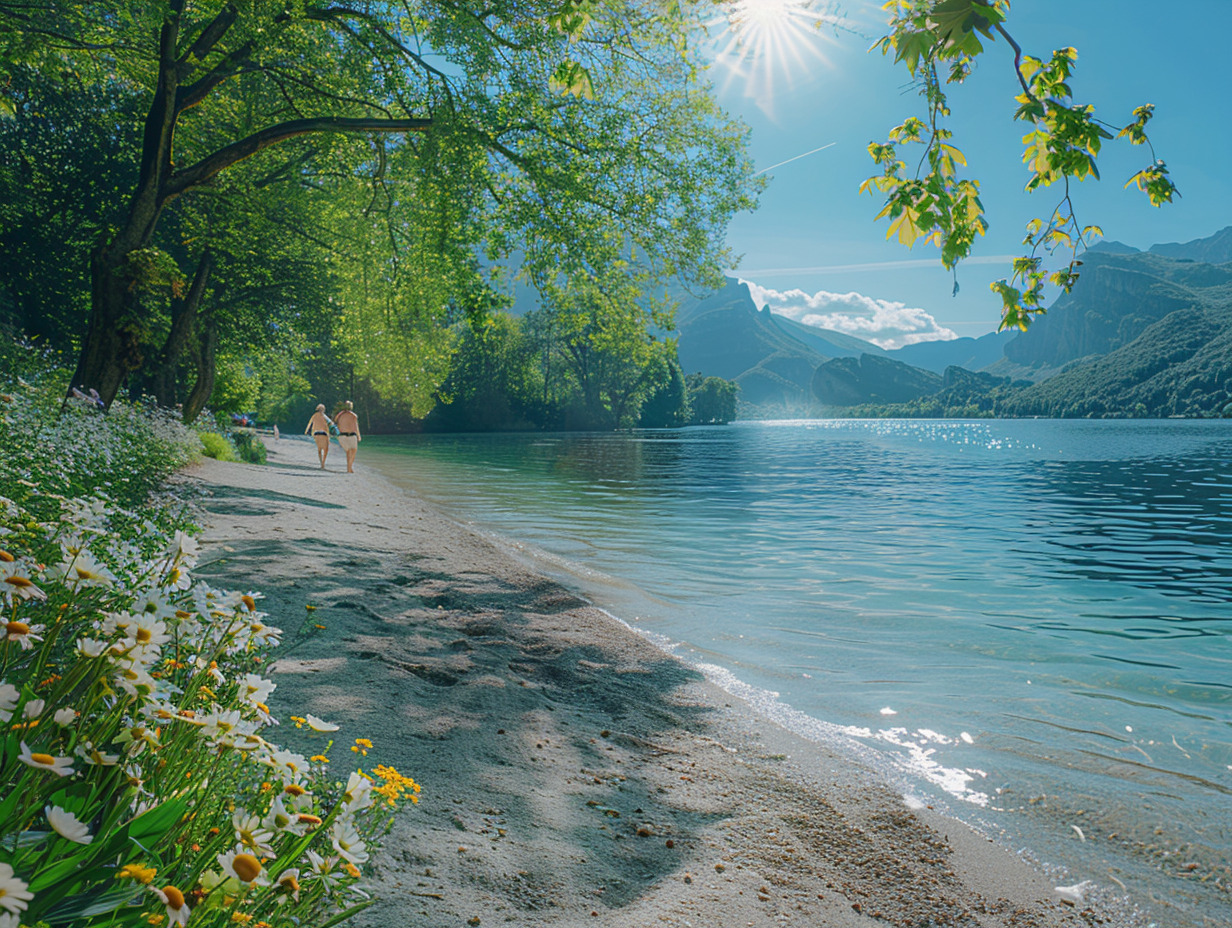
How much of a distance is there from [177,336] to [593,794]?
2030 centimetres

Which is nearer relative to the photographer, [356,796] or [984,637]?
[356,796]

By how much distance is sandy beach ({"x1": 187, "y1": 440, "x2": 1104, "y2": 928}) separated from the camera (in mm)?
2867

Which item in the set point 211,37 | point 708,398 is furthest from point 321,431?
point 708,398

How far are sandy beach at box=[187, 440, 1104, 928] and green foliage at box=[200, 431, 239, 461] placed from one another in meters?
15.0

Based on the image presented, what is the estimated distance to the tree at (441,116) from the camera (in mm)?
11070

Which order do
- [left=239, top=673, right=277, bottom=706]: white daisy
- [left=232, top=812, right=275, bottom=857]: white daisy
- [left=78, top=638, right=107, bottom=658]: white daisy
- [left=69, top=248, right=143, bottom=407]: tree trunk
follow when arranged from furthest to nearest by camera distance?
[left=69, top=248, right=143, bottom=407]: tree trunk → [left=239, top=673, right=277, bottom=706]: white daisy → [left=78, top=638, right=107, bottom=658]: white daisy → [left=232, top=812, right=275, bottom=857]: white daisy

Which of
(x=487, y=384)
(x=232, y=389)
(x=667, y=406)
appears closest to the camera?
(x=232, y=389)

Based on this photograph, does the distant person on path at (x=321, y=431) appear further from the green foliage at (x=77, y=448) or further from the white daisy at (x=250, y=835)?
the white daisy at (x=250, y=835)

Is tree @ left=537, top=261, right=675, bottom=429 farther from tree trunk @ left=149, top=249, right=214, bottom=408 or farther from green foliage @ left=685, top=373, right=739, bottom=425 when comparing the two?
green foliage @ left=685, top=373, right=739, bottom=425

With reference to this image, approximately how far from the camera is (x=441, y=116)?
37.0ft

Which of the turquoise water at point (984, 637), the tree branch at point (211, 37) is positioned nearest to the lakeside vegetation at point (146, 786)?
the turquoise water at point (984, 637)

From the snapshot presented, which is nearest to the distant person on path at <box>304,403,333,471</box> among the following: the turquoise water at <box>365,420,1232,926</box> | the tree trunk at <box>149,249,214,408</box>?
the tree trunk at <box>149,249,214,408</box>

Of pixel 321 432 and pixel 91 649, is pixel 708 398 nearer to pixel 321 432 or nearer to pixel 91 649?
pixel 321 432

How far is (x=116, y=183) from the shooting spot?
69.7 ft
